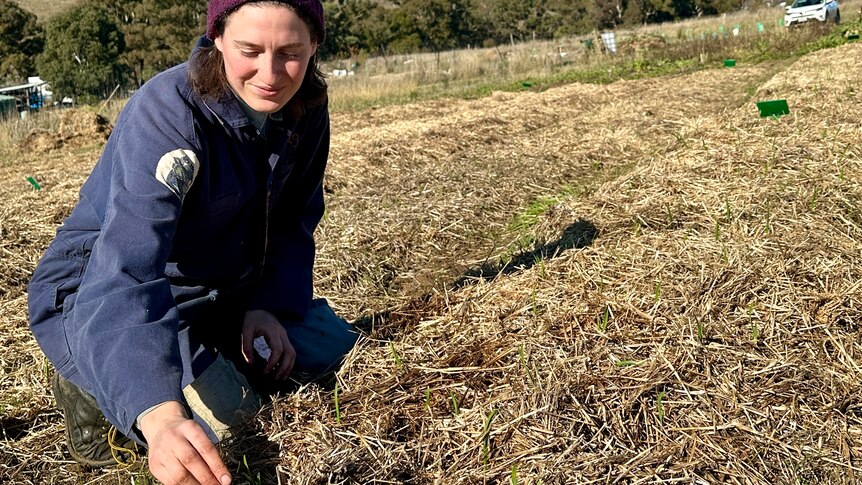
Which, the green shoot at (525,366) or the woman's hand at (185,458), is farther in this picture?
the green shoot at (525,366)

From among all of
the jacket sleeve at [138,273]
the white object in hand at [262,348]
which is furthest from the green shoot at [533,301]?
the jacket sleeve at [138,273]

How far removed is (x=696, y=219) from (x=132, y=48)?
3301 centimetres

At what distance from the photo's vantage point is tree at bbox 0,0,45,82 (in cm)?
3072

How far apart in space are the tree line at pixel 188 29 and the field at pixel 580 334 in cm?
1929

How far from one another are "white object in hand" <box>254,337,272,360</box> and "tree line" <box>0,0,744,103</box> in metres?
20.8

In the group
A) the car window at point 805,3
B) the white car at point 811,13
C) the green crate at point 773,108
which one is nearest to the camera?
the green crate at point 773,108

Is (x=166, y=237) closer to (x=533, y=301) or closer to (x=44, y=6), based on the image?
(x=533, y=301)

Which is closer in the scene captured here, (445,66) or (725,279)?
(725,279)

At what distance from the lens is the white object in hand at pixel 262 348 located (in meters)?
2.42

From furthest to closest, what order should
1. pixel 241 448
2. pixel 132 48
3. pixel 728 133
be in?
1. pixel 132 48
2. pixel 728 133
3. pixel 241 448

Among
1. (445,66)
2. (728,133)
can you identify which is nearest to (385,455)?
(728,133)

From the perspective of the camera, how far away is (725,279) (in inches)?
105

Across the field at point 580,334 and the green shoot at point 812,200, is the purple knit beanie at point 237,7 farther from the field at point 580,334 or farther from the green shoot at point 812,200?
the green shoot at point 812,200

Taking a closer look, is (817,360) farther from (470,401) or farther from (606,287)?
(470,401)
